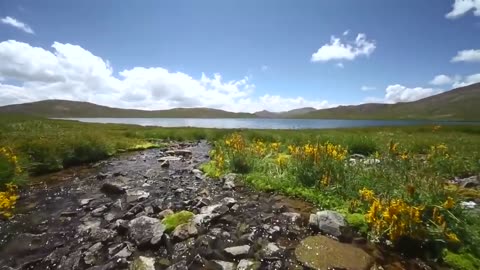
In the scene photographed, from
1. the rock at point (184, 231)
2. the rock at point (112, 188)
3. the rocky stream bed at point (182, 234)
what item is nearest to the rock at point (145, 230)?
the rocky stream bed at point (182, 234)

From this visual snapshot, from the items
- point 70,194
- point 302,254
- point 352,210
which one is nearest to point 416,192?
point 352,210

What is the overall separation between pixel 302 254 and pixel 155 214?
173 inches

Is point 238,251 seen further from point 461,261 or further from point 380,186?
point 380,186

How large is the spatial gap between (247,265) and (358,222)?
311 cm

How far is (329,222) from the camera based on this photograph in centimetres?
671

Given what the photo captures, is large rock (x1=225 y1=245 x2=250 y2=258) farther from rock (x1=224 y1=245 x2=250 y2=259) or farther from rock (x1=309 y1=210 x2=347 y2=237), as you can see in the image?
rock (x1=309 y1=210 x2=347 y2=237)

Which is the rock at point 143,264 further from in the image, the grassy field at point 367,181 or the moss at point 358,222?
the moss at point 358,222

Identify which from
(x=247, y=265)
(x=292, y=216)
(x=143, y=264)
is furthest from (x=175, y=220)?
(x=292, y=216)

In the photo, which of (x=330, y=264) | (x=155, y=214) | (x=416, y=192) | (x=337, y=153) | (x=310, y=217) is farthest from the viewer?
(x=337, y=153)

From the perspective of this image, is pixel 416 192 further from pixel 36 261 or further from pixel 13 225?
pixel 13 225

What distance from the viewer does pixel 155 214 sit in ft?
26.3

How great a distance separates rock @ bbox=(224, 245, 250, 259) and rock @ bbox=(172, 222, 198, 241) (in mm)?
1064

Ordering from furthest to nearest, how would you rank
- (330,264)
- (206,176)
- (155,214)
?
(206,176)
(155,214)
(330,264)

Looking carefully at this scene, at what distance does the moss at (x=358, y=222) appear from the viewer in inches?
257
